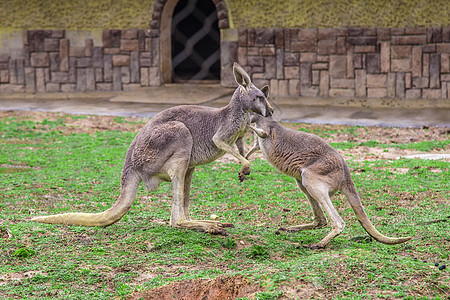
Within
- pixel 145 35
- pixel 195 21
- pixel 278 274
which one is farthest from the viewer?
pixel 195 21

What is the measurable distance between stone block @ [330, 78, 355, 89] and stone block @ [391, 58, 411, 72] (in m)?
0.78

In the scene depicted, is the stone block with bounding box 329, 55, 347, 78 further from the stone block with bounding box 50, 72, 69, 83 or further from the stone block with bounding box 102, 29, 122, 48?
the stone block with bounding box 50, 72, 69, 83

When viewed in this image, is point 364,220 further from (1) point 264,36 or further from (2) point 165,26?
(2) point 165,26

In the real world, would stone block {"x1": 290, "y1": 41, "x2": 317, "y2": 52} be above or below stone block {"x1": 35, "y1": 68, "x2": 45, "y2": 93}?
above

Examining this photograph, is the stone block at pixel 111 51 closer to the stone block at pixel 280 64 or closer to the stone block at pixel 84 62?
the stone block at pixel 84 62

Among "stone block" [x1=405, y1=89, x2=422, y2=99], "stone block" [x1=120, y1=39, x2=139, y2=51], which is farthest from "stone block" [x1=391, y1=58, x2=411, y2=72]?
"stone block" [x1=120, y1=39, x2=139, y2=51]

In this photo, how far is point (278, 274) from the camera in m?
3.67

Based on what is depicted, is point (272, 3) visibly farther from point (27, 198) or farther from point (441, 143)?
point (27, 198)

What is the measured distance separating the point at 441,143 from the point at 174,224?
5095 millimetres

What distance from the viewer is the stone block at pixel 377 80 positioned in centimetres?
1140

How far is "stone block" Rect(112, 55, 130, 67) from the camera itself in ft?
41.4

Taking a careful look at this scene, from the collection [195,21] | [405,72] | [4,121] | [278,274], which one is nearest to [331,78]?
[405,72]

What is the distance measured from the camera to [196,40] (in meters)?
13.6

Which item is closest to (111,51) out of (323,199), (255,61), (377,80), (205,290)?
(255,61)
